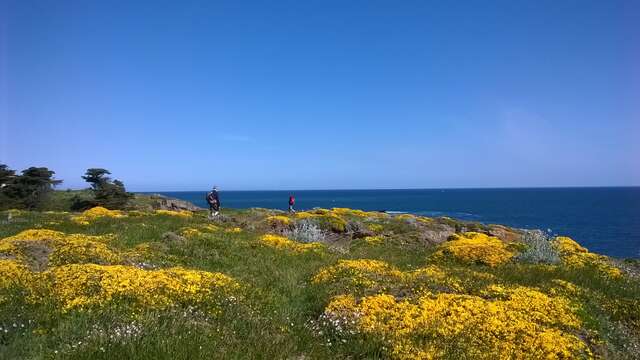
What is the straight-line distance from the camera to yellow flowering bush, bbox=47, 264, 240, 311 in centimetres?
888

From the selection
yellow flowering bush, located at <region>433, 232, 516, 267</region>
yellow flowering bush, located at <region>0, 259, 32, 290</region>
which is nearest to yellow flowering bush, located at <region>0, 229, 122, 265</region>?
yellow flowering bush, located at <region>0, 259, 32, 290</region>

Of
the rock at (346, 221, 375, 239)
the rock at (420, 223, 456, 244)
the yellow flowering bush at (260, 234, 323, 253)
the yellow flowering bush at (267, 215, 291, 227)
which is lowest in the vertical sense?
the rock at (420, 223, 456, 244)

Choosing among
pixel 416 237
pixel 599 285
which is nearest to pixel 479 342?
pixel 599 285

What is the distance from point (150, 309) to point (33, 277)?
3535 millimetres

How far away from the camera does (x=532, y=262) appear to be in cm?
1922

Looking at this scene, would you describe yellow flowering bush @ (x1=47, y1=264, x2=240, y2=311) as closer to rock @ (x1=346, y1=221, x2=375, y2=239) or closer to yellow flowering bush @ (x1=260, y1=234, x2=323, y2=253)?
yellow flowering bush @ (x1=260, y1=234, x2=323, y2=253)

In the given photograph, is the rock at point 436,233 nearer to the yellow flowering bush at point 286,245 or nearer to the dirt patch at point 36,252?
the yellow flowering bush at point 286,245

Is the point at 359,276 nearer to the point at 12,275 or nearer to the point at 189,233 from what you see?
the point at 12,275

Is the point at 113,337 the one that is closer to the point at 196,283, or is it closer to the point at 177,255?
the point at 196,283

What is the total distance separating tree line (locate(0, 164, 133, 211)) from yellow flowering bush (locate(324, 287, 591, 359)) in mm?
42365

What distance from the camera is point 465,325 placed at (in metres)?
8.94

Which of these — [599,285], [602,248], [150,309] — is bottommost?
[602,248]

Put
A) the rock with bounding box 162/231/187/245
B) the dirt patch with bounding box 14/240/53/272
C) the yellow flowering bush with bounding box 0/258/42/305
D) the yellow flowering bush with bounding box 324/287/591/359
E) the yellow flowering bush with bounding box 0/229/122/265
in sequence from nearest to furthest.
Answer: the yellow flowering bush with bounding box 324/287/591/359 < the yellow flowering bush with bounding box 0/258/42/305 < the dirt patch with bounding box 14/240/53/272 < the yellow flowering bush with bounding box 0/229/122/265 < the rock with bounding box 162/231/187/245

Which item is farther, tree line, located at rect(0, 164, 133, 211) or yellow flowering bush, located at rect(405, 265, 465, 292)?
tree line, located at rect(0, 164, 133, 211)
